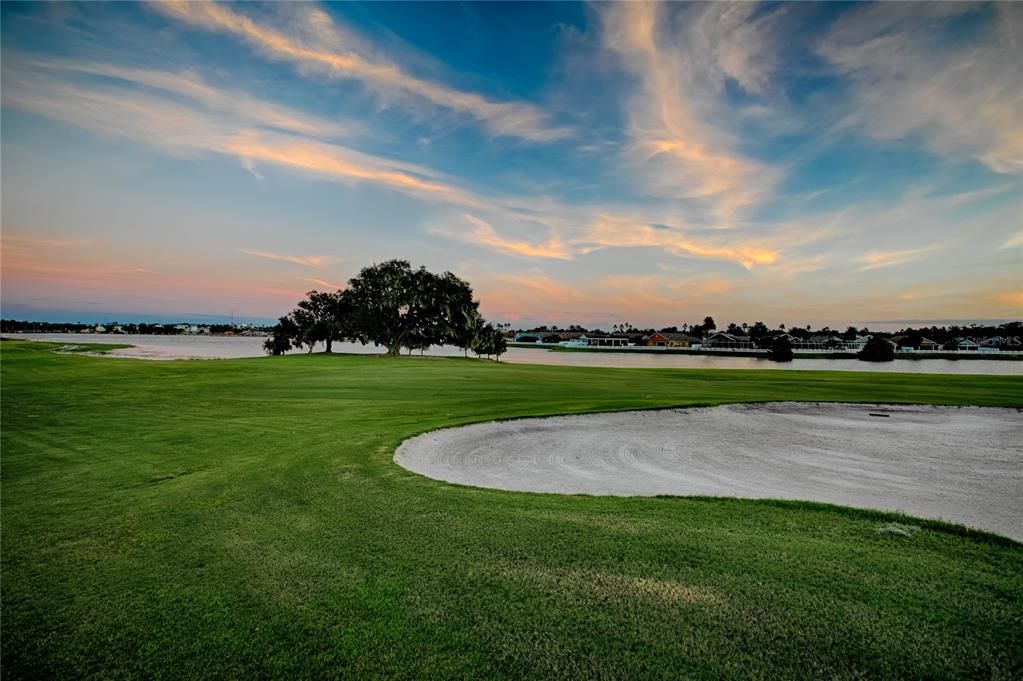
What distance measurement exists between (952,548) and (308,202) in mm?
31267

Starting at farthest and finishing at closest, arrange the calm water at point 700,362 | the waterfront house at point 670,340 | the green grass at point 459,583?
the waterfront house at point 670,340, the calm water at point 700,362, the green grass at point 459,583

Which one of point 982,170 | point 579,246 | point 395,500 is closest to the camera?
point 395,500

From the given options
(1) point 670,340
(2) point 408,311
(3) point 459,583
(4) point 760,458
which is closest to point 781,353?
(2) point 408,311

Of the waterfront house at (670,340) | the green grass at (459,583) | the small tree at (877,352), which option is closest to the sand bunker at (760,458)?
the green grass at (459,583)

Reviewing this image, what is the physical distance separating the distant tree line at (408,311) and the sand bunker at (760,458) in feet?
157

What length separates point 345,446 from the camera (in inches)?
366

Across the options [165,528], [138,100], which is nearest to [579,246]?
[138,100]

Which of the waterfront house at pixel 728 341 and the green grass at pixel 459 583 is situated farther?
the waterfront house at pixel 728 341

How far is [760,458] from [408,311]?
55206 mm

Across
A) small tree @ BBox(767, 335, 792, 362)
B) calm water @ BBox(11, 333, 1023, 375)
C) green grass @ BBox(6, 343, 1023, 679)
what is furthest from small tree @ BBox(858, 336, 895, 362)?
green grass @ BBox(6, 343, 1023, 679)

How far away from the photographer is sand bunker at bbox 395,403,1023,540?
6.83 metres

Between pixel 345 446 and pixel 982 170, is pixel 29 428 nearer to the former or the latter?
pixel 345 446

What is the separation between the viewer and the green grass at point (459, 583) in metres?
2.82

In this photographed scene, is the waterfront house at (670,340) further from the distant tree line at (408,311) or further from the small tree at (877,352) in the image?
the distant tree line at (408,311)
